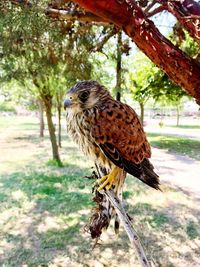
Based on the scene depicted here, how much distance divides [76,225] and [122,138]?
5.00 meters

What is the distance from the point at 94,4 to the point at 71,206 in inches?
228

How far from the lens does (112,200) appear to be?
4.37 feet

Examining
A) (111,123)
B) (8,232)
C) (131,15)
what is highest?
(131,15)

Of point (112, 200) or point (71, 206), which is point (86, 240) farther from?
point (112, 200)

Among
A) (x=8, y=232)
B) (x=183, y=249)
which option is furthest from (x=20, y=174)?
(x=183, y=249)

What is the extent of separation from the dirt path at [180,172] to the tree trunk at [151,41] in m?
6.53

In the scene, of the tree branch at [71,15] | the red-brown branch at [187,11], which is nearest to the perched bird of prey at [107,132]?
the red-brown branch at [187,11]

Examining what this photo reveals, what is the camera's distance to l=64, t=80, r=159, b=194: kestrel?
1.35 metres

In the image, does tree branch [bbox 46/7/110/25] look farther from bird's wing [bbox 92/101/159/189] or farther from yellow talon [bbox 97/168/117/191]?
yellow talon [bbox 97/168/117/191]

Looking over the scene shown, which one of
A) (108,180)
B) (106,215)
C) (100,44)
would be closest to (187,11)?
(108,180)

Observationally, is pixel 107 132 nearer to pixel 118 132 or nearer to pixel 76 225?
pixel 118 132

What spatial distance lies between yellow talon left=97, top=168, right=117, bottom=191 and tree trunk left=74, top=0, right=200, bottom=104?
0.63 m

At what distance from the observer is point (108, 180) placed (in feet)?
4.58

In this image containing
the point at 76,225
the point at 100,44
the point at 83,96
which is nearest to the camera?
the point at 83,96
